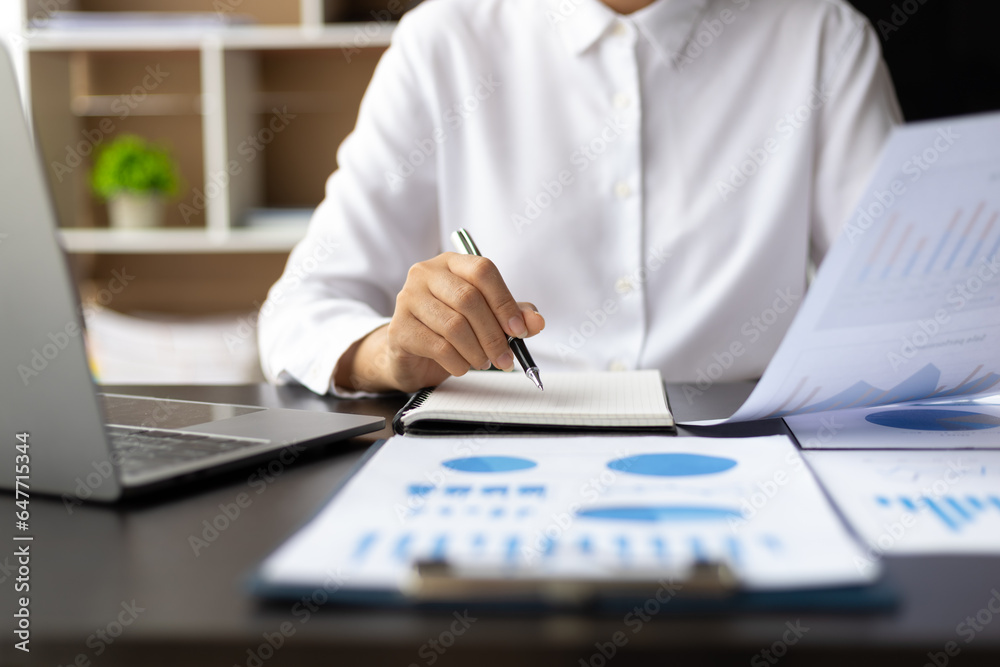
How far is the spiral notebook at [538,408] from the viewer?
679mm

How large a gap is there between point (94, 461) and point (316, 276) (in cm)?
73

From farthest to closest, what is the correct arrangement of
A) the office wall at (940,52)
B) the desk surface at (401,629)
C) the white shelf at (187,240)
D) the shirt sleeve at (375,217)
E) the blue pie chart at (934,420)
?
the white shelf at (187,240), the office wall at (940,52), the shirt sleeve at (375,217), the blue pie chart at (934,420), the desk surface at (401,629)

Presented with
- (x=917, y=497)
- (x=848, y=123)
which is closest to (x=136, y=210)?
(x=848, y=123)

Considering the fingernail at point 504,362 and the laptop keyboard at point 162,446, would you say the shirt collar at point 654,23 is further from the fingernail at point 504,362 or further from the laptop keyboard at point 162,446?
the laptop keyboard at point 162,446

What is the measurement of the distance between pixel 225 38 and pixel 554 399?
2.18m

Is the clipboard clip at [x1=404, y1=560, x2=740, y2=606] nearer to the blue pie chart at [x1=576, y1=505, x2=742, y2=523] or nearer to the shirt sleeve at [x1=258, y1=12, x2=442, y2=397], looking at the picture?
the blue pie chart at [x1=576, y1=505, x2=742, y2=523]

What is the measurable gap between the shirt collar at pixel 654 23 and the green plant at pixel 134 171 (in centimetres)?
175

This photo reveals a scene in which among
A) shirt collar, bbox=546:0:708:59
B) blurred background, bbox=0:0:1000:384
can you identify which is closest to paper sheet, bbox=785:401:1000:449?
shirt collar, bbox=546:0:708:59

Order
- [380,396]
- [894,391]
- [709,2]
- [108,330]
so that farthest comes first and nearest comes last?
[108,330]
[709,2]
[380,396]
[894,391]

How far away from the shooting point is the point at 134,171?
263 cm

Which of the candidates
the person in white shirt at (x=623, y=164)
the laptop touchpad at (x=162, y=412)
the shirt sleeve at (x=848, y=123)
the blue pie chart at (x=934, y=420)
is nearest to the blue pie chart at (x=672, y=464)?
the blue pie chart at (x=934, y=420)

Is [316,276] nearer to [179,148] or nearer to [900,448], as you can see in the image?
[900,448]

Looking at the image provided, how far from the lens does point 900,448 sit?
0.60m

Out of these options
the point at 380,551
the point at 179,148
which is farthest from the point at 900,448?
the point at 179,148
